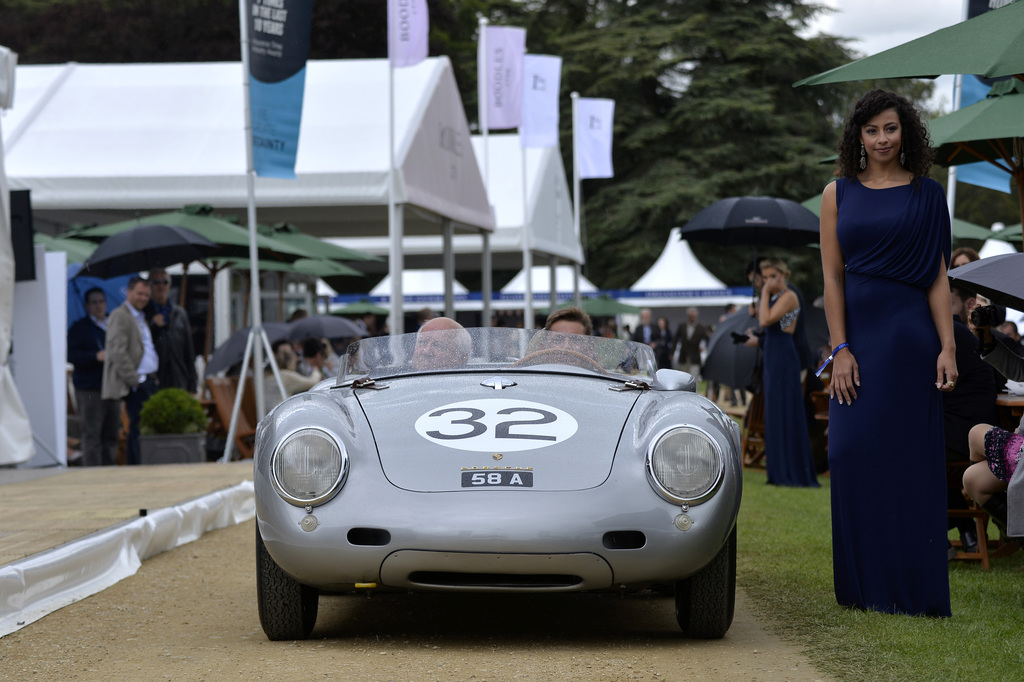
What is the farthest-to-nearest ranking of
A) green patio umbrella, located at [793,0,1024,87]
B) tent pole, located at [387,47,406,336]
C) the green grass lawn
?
1. tent pole, located at [387,47,406,336]
2. green patio umbrella, located at [793,0,1024,87]
3. the green grass lawn

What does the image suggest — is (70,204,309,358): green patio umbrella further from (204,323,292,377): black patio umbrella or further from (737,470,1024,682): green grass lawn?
(737,470,1024,682): green grass lawn

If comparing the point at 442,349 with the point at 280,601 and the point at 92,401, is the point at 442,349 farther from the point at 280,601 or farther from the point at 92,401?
the point at 92,401

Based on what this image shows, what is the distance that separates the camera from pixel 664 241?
45.2m

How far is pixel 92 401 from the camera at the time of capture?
11.9 meters

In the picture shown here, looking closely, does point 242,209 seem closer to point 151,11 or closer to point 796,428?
point 796,428

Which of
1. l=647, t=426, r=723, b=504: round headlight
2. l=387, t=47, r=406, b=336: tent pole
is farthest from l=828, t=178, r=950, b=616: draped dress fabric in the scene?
l=387, t=47, r=406, b=336: tent pole

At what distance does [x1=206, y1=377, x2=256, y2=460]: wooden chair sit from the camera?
1268 centimetres

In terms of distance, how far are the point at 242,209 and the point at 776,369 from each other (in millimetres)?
8335

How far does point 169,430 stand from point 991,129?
813 centimetres

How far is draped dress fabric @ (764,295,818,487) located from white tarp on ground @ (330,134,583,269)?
1354 cm

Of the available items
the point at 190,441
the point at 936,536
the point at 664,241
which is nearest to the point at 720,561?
the point at 936,536

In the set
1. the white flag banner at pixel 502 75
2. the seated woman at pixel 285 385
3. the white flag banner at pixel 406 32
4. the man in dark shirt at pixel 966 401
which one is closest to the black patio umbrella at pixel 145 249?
the seated woman at pixel 285 385

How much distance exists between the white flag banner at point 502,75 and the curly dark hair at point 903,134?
17.2 m

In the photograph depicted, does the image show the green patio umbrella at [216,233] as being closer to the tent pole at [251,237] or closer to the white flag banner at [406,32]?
the tent pole at [251,237]
